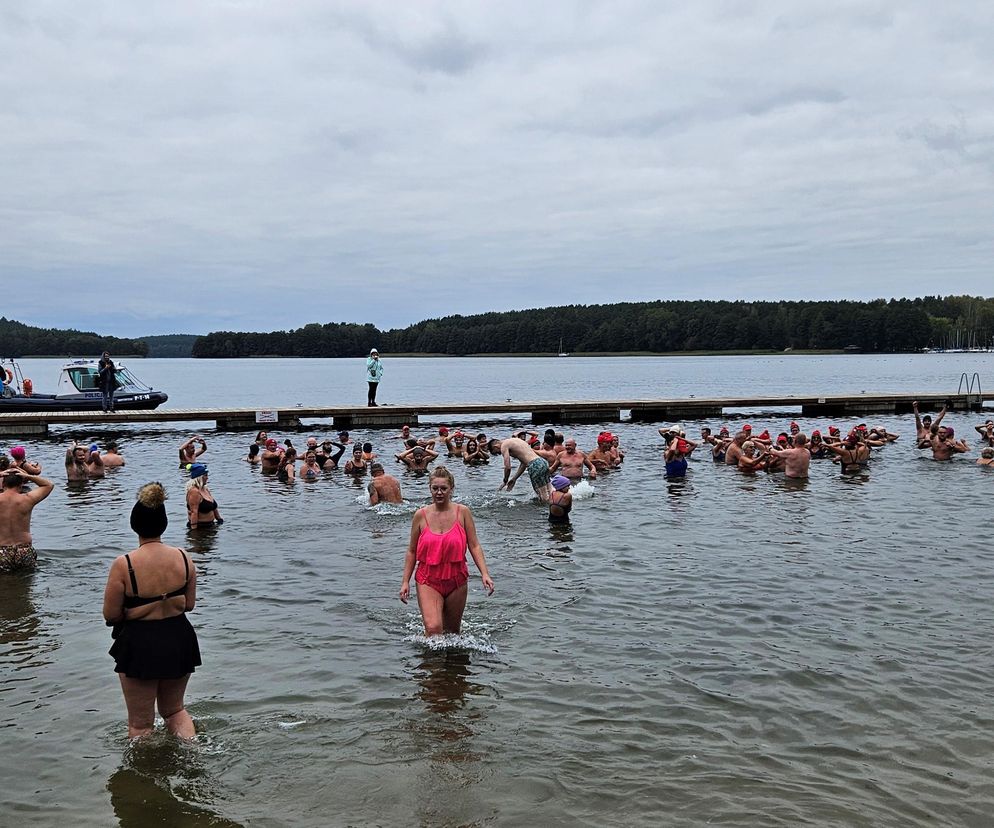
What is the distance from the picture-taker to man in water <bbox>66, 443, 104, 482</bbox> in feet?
67.9

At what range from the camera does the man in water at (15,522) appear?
10.9 m

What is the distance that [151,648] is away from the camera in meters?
5.65

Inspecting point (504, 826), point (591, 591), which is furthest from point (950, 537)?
point (504, 826)

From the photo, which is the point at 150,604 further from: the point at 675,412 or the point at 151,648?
the point at 675,412

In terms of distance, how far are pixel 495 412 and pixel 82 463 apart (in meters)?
16.6

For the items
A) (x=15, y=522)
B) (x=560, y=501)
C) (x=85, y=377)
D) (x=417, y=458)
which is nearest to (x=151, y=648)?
(x=15, y=522)

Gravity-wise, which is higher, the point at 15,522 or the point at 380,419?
the point at 380,419

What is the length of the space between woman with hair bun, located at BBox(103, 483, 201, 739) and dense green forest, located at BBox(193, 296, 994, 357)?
6121 inches

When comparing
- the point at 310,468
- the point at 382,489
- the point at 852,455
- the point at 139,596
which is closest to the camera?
the point at 139,596

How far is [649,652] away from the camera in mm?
8484

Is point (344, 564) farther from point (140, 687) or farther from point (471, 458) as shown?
point (471, 458)

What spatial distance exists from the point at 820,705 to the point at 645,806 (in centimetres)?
224

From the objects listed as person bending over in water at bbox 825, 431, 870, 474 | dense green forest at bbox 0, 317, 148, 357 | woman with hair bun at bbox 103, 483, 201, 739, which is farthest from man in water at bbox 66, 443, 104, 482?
dense green forest at bbox 0, 317, 148, 357

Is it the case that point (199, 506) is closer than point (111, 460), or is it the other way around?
point (199, 506)
